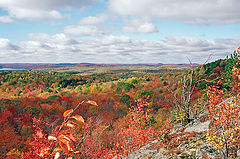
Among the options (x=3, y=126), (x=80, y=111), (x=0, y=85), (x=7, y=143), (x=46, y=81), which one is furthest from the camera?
(x=46, y=81)

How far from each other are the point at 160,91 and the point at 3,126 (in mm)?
33148

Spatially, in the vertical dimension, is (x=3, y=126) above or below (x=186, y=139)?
below

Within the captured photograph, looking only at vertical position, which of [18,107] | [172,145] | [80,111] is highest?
[172,145]

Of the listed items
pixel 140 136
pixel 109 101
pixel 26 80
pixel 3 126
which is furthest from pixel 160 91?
pixel 26 80

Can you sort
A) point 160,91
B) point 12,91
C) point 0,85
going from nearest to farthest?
point 160,91
point 12,91
point 0,85

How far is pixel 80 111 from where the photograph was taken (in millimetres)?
30922

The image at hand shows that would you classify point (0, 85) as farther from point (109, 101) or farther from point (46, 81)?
point (109, 101)

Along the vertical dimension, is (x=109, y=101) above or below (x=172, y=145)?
below

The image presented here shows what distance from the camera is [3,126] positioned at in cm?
2052

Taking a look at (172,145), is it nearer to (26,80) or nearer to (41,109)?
(41,109)

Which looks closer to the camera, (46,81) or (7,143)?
(7,143)

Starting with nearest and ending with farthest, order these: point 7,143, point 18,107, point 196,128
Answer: point 196,128
point 7,143
point 18,107

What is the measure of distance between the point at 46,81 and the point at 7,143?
218 ft

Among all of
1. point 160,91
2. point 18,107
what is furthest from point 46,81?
point 160,91
